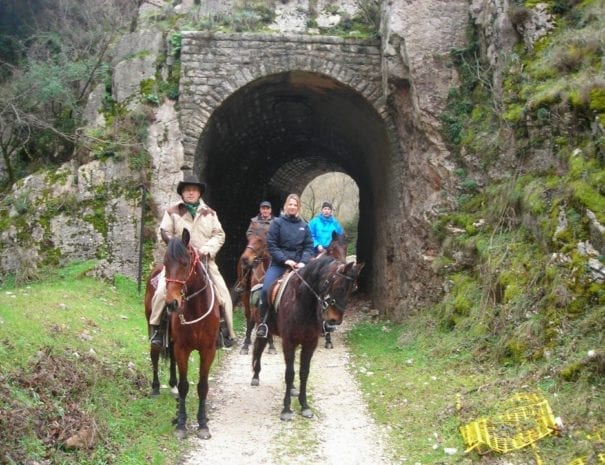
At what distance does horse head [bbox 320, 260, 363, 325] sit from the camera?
6723mm

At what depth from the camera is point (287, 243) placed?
841cm

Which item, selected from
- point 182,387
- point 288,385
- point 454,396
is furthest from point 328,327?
point 182,387

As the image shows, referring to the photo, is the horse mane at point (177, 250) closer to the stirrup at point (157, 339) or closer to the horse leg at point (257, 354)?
the stirrup at point (157, 339)

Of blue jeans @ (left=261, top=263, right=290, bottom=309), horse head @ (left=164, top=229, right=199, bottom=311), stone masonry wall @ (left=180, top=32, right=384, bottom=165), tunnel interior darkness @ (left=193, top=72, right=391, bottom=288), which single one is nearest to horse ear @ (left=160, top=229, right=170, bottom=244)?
horse head @ (left=164, top=229, right=199, bottom=311)

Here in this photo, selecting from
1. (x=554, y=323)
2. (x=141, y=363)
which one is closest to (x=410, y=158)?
(x=554, y=323)

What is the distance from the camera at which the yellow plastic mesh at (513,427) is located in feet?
18.7

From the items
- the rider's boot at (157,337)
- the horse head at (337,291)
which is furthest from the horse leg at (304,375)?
the rider's boot at (157,337)

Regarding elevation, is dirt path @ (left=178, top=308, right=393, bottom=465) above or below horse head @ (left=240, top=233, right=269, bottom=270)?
→ below

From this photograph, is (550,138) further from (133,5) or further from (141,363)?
(133,5)

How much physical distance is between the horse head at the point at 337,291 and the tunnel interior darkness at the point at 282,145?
7.53 metres

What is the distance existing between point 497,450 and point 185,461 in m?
2.94

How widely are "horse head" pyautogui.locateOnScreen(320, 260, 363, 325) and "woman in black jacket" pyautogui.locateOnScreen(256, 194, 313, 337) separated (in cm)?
141

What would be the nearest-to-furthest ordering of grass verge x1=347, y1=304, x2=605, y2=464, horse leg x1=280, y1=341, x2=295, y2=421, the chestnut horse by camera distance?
grass verge x1=347, y1=304, x2=605, y2=464
horse leg x1=280, y1=341, x2=295, y2=421
the chestnut horse

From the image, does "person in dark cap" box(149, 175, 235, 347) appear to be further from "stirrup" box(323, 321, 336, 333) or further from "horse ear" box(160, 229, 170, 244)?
"stirrup" box(323, 321, 336, 333)
